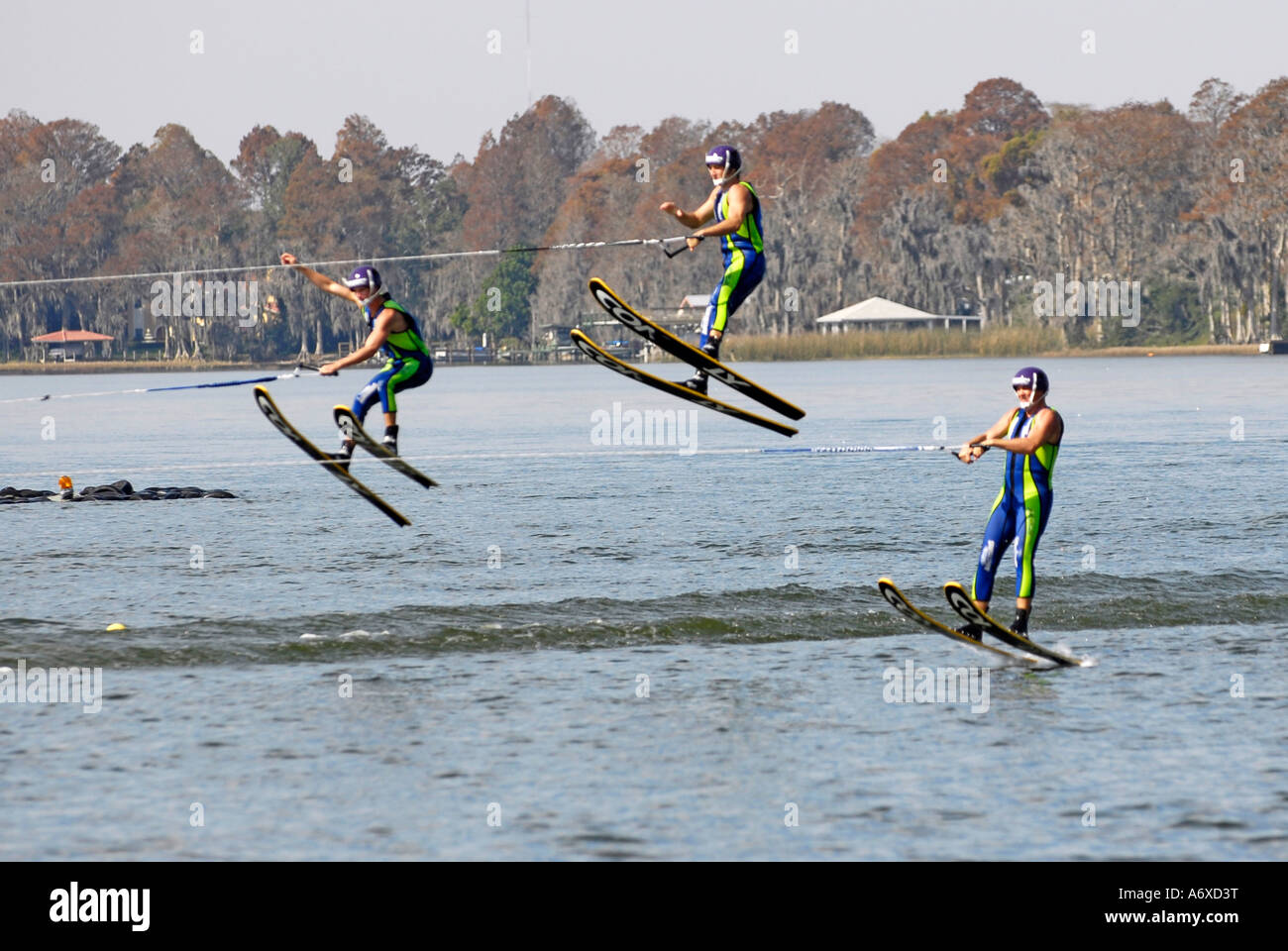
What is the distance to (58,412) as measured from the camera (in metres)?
102

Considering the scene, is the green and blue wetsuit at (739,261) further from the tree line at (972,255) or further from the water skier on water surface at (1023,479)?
the tree line at (972,255)

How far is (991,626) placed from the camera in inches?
752

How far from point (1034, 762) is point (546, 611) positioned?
11.1m

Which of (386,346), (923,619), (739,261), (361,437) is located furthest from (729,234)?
(923,619)

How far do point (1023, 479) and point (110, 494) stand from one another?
98.5ft

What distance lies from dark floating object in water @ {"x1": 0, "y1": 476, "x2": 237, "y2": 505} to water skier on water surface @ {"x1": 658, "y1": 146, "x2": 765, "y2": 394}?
2778cm

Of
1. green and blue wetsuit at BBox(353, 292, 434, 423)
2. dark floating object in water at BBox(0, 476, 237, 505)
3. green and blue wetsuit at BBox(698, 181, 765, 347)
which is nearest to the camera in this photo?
green and blue wetsuit at BBox(698, 181, 765, 347)

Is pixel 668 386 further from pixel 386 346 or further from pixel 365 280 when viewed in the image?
pixel 365 280

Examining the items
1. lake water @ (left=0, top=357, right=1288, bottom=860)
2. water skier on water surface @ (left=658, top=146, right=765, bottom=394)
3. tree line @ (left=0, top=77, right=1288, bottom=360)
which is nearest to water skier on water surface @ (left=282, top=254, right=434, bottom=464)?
lake water @ (left=0, top=357, right=1288, bottom=860)

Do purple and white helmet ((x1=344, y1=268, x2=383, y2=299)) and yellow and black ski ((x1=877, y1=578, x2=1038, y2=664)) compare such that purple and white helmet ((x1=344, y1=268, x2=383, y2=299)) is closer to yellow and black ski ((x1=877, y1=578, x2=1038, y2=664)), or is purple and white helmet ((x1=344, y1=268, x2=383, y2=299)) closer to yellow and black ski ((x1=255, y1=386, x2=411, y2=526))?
yellow and black ski ((x1=255, y1=386, x2=411, y2=526))

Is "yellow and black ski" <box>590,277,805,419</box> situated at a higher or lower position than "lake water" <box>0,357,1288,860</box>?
higher

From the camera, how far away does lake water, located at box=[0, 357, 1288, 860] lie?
13492 mm

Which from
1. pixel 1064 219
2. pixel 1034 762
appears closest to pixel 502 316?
pixel 1064 219
